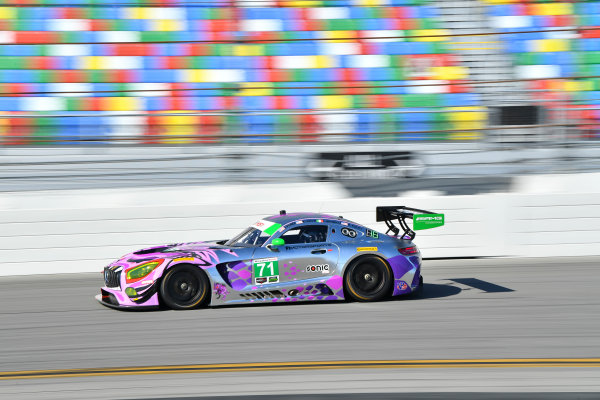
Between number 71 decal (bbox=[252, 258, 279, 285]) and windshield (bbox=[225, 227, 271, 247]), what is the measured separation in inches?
10.0

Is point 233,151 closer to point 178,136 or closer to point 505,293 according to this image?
point 178,136

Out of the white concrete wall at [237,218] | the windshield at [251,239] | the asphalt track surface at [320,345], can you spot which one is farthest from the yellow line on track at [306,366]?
the white concrete wall at [237,218]

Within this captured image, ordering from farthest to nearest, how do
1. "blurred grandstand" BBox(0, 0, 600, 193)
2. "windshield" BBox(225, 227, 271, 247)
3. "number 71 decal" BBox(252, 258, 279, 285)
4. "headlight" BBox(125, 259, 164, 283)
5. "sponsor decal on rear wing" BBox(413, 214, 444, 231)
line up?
"blurred grandstand" BBox(0, 0, 600, 193)
"sponsor decal on rear wing" BBox(413, 214, 444, 231)
"windshield" BBox(225, 227, 271, 247)
"number 71 decal" BBox(252, 258, 279, 285)
"headlight" BBox(125, 259, 164, 283)

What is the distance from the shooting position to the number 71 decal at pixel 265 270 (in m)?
7.73

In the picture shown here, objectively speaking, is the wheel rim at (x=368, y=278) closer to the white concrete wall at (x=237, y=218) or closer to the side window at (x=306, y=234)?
the side window at (x=306, y=234)

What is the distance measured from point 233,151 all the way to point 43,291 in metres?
3.57

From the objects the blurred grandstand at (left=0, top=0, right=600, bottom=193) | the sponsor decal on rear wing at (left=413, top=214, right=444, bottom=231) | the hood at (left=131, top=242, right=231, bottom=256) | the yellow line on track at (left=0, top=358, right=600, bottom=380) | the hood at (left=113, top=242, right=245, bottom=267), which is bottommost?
the yellow line on track at (left=0, top=358, right=600, bottom=380)

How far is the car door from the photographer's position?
776 cm

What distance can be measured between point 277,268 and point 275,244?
258mm

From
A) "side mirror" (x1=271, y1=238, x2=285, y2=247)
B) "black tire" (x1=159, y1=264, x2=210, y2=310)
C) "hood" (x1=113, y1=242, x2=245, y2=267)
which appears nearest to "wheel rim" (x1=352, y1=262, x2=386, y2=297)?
"side mirror" (x1=271, y1=238, x2=285, y2=247)

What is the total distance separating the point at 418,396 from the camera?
486 cm

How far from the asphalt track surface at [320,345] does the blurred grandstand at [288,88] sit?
3107mm

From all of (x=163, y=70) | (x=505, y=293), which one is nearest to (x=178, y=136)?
(x=163, y=70)

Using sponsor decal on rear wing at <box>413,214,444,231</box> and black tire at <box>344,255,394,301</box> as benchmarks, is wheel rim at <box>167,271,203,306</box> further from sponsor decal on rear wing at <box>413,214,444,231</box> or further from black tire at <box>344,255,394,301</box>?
sponsor decal on rear wing at <box>413,214,444,231</box>
